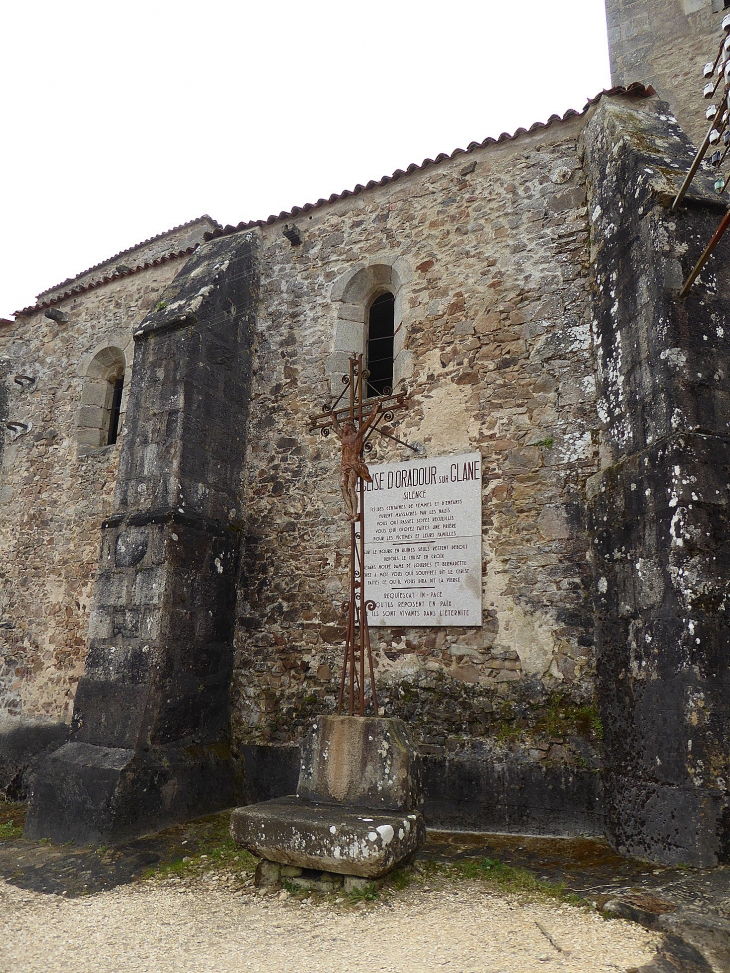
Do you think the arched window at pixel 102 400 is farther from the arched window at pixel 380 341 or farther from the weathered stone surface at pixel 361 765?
the weathered stone surface at pixel 361 765

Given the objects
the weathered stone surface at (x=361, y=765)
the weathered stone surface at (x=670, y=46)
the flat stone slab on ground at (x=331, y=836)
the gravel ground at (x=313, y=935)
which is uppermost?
the weathered stone surface at (x=670, y=46)

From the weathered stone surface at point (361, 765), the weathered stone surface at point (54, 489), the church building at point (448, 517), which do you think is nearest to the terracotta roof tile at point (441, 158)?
the church building at point (448, 517)

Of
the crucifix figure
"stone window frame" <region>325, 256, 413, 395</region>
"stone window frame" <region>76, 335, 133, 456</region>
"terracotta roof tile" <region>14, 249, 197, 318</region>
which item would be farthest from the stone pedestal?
"terracotta roof tile" <region>14, 249, 197, 318</region>

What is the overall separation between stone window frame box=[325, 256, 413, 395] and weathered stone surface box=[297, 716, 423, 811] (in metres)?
3.66

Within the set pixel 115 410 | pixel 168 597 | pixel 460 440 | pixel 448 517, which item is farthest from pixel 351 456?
pixel 115 410

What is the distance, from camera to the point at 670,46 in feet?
29.6

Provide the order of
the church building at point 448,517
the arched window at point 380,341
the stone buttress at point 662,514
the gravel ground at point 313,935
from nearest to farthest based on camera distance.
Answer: the gravel ground at point 313,935 < the stone buttress at point 662,514 < the church building at point 448,517 < the arched window at point 380,341

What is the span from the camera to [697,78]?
28.6 ft

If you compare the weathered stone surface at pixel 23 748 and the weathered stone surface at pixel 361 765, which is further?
the weathered stone surface at pixel 23 748

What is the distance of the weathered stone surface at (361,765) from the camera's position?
156 inches

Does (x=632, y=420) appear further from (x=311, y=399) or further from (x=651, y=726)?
(x=311, y=399)

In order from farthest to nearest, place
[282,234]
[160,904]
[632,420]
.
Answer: [282,234], [632,420], [160,904]

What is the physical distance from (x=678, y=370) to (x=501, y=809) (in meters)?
3.41

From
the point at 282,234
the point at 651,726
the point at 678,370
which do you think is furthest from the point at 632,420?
the point at 282,234
